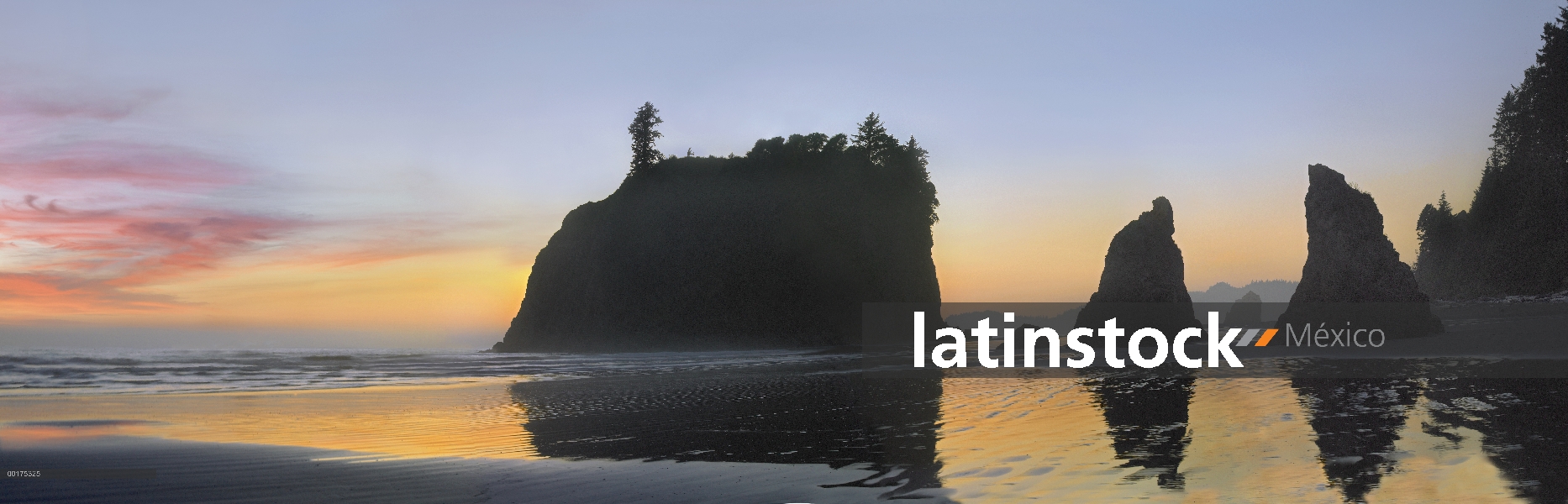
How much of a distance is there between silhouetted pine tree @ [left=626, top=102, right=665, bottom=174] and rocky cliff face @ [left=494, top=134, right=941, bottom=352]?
172 centimetres

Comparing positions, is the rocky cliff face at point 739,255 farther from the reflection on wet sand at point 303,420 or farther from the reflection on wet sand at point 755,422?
the reflection on wet sand at point 303,420

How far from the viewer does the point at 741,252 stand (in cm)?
6975

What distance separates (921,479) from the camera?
6898mm

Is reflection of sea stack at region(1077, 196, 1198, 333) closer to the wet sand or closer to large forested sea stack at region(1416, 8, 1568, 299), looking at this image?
the wet sand

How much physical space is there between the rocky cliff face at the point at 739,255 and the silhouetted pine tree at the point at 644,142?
172 cm

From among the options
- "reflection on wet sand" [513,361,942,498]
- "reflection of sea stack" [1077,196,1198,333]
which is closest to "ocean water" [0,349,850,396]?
"reflection on wet sand" [513,361,942,498]

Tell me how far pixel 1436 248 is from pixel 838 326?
68373 mm

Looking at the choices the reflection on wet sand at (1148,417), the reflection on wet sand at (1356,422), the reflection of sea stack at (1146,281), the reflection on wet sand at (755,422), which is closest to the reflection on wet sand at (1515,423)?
the reflection on wet sand at (1356,422)

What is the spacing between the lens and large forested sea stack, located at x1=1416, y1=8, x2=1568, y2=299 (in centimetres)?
5531

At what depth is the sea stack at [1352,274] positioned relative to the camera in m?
26.5

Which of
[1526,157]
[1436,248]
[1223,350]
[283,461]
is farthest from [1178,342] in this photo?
[1436,248]

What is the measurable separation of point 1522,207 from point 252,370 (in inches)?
3258

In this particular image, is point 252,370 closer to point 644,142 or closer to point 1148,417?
point 1148,417

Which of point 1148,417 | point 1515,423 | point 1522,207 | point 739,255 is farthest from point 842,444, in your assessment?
point 1522,207
